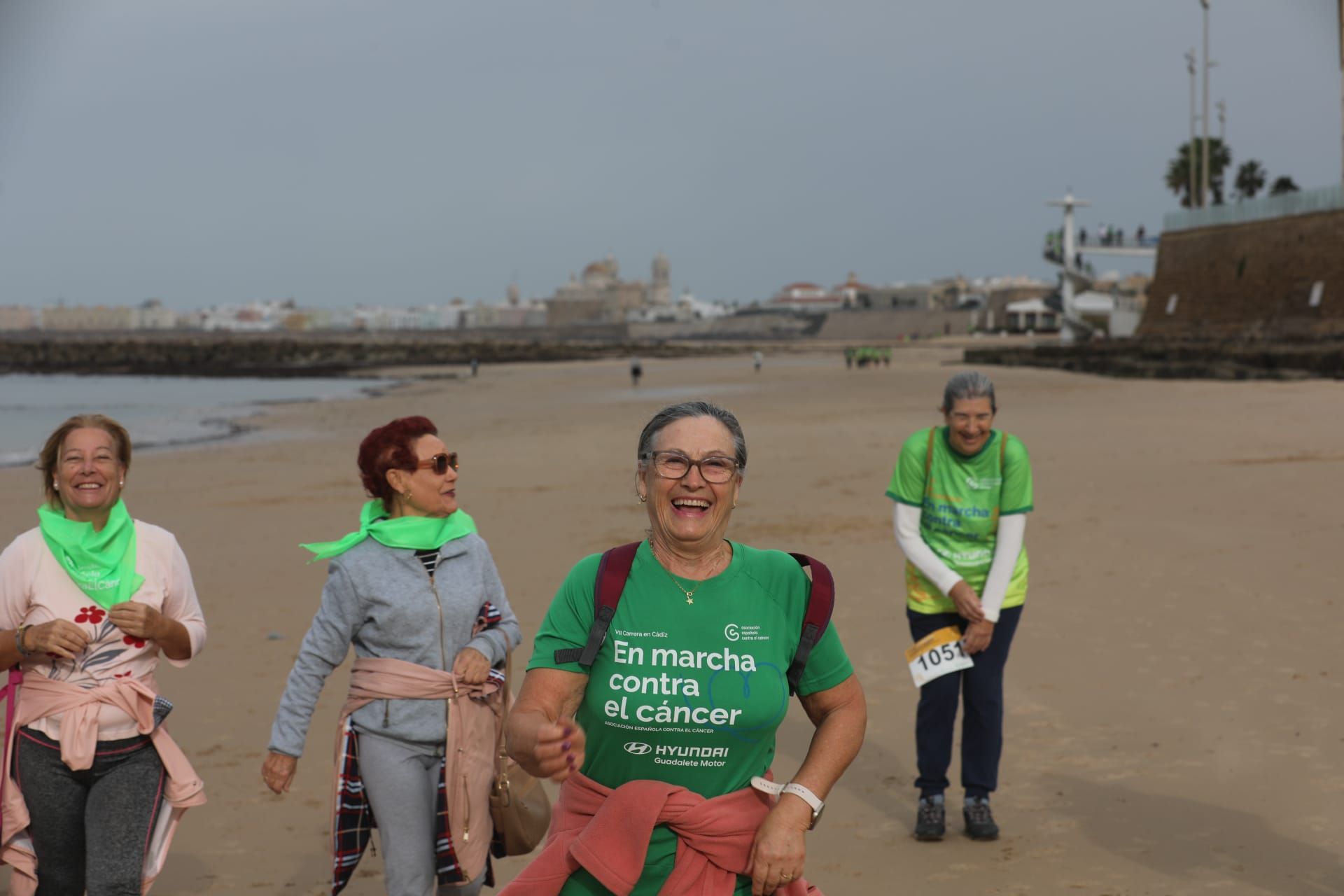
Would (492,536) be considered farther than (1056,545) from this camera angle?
Yes

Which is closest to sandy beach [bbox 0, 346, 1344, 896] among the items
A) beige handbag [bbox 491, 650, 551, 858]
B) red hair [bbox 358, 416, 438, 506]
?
beige handbag [bbox 491, 650, 551, 858]

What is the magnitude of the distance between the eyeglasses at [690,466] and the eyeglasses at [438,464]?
1398 millimetres

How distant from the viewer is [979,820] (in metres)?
4.98

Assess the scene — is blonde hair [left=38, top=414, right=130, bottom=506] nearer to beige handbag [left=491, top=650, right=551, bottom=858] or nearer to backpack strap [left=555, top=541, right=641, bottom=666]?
beige handbag [left=491, top=650, right=551, bottom=858]

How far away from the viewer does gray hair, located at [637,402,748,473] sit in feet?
8.31

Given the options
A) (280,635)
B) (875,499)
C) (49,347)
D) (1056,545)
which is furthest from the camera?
(49,347)

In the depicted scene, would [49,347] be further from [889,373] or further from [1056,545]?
[1056,545]

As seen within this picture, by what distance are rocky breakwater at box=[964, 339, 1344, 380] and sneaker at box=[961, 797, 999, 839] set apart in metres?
25.2

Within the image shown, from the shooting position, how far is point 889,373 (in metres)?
46.8

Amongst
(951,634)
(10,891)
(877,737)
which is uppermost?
(951,634)

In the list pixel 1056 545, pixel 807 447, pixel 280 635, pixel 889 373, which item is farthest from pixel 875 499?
pixel 889 373

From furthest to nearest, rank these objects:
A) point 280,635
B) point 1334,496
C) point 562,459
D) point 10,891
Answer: point 562,459, point 1334,496, point 280,635, point 10,891

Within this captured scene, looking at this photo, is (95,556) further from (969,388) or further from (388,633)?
(969,388)

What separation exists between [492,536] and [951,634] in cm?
796
